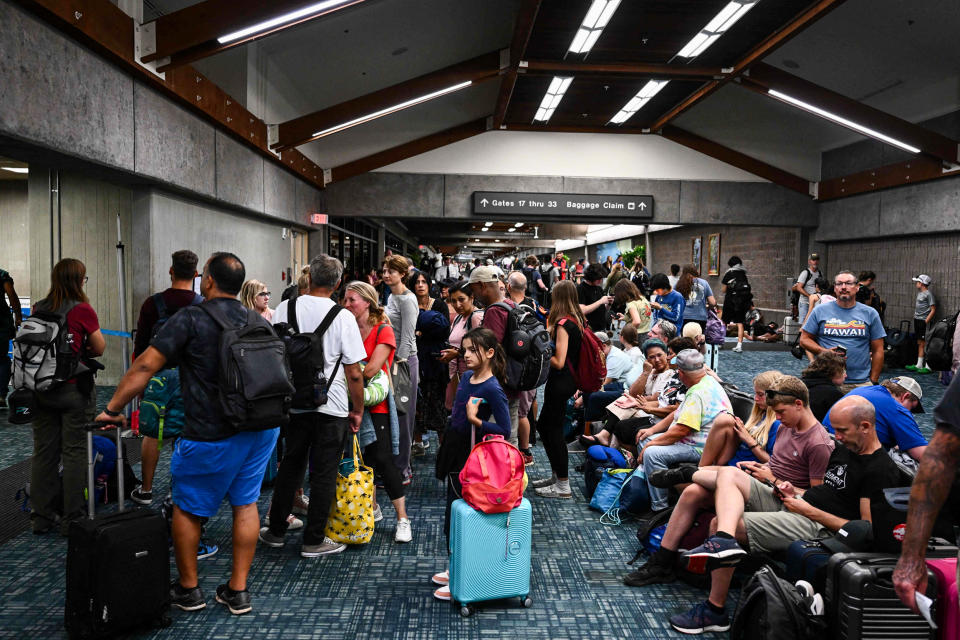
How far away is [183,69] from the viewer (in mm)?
6312

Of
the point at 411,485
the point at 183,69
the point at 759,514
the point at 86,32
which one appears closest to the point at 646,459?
the point at 759,514

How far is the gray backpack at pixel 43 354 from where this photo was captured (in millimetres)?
3688

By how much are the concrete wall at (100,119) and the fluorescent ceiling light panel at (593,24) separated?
4.62 metres

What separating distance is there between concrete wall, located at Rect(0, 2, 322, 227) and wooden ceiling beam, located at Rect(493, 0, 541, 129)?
3.87 m

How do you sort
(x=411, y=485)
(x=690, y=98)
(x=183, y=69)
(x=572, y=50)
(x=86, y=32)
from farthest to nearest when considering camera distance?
(x=690, y=98) → (x=572, y=50) → (x=183, y=69) → (x=411, y=485) → (x=86, y=32)

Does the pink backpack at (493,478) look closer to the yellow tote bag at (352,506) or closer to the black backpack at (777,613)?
the yellow tote bag at (352,506)

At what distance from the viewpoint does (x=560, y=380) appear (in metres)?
4.79

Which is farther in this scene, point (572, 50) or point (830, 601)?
point (572, 50)

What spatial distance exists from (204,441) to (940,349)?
7.11 m

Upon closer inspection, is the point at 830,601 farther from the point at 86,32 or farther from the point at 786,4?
the point at 786,4

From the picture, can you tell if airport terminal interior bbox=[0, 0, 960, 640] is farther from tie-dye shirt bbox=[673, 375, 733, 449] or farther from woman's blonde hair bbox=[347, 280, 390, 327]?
woman's blonde hair bbox=[347, 280, 390, 327]

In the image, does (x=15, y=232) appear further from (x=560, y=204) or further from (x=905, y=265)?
(x=905, y=265)

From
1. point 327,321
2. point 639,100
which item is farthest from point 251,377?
point 639,100

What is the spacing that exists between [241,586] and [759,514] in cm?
241
